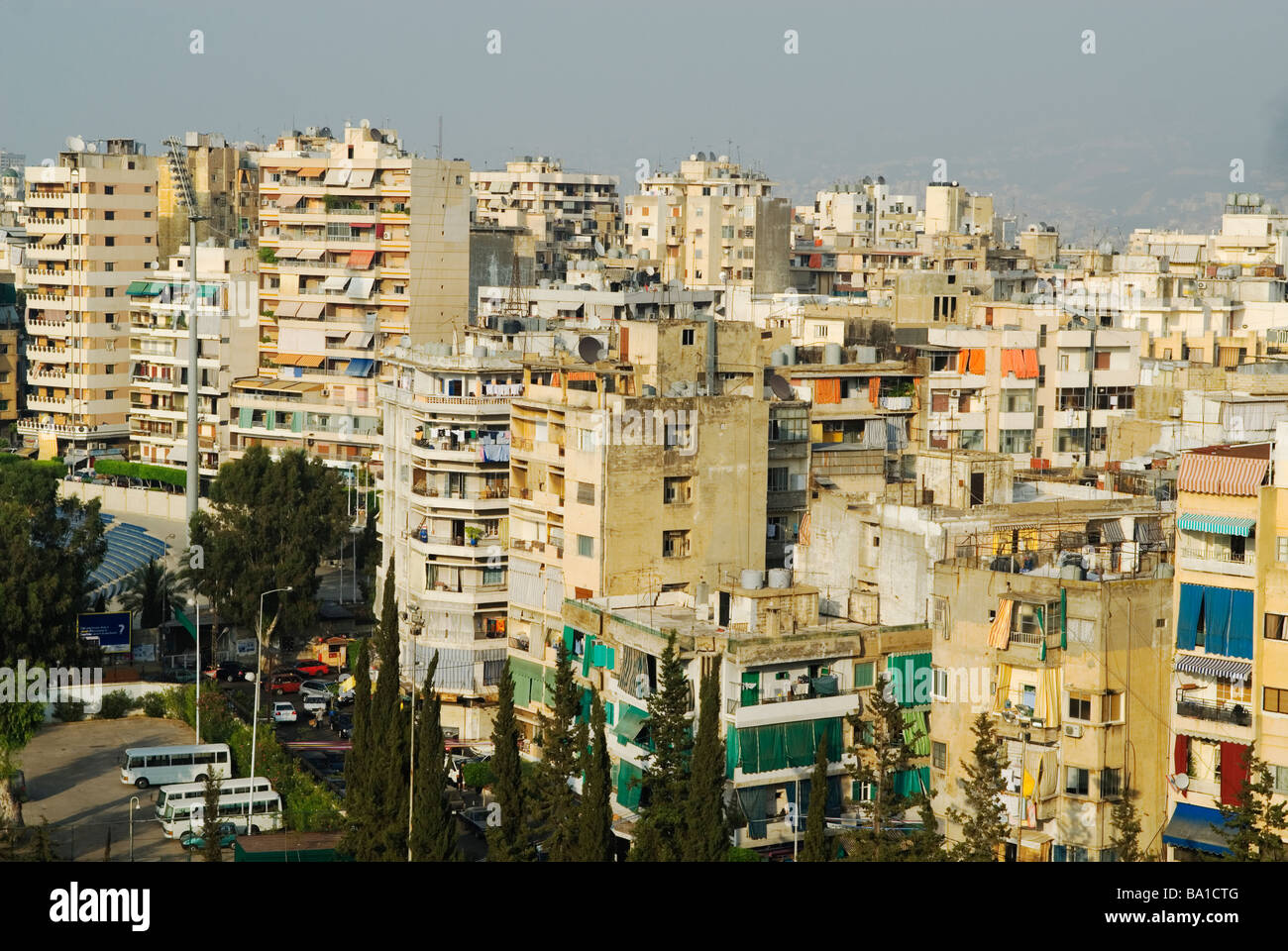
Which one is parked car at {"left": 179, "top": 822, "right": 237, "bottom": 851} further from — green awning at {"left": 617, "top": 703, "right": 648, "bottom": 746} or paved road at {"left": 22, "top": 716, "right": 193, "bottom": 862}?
green awning at {"left": 617, "top": 703, "right": 648, "bottom": 746}

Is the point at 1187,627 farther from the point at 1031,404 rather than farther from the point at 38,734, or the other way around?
the point at 38,734

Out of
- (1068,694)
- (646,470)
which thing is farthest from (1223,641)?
(646,470)

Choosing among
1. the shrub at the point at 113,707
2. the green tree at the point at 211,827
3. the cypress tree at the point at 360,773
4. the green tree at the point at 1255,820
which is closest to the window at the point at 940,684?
the green tree at the point at 1255,820

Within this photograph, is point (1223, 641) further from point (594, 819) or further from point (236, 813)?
point (236, 813)

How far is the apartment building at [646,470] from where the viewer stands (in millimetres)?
34906

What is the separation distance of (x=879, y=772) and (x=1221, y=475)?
600 centimetres

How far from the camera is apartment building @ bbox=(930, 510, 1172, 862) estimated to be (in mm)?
25672

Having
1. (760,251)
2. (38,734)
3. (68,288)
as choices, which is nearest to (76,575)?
(38,734)

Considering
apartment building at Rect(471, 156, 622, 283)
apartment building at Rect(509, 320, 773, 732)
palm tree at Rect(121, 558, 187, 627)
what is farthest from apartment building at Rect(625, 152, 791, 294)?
apartment building at Rect(509, 320, 773, 732)

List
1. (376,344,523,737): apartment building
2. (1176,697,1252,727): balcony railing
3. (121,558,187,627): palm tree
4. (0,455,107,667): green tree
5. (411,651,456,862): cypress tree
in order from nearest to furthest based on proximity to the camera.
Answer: (1176,697,1252,727): balcony railing < (411,651,456,862): cypress tree < (376,344,523,737): apartment building < (0,455,107,667): green tree < (121,558,187,627): palm tree

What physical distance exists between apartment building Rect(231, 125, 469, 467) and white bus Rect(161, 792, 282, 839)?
26.9 meters

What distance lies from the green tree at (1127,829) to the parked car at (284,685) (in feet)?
76.3

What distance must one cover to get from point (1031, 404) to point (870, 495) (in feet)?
40.6

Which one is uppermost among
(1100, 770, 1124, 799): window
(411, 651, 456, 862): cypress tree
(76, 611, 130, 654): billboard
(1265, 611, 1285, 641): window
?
(1265, 611, 1285, 641): window
